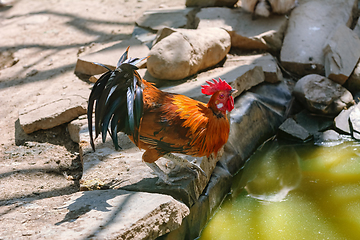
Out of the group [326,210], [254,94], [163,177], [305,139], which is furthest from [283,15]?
[163,177]

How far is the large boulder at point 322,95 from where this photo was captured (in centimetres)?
476

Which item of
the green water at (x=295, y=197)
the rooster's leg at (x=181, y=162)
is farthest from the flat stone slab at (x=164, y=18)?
the rooster's leg at (x=181, y=162)

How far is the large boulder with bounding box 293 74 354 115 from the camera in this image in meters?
4.76

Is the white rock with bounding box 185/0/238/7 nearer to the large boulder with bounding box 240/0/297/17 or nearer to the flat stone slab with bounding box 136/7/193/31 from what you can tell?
the flat stone slab with bounding box 136/7/193/31

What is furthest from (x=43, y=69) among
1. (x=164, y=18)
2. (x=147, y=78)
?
(x=164, y=18)

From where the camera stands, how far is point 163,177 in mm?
2871

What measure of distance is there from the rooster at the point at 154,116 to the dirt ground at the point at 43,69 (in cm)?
103

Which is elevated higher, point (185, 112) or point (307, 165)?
point (185, 112)

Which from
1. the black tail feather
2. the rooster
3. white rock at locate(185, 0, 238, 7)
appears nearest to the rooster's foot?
the rooster

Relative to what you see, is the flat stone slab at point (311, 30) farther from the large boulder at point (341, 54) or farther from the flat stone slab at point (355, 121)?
the flat stone slab at point (355, 121)

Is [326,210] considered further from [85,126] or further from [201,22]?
[201,22]

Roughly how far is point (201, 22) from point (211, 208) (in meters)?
3.83

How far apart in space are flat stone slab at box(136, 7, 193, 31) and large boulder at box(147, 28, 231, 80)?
1.12m

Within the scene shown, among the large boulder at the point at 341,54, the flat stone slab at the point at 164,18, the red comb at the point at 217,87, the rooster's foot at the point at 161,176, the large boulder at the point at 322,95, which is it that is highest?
the red comb at the point at 217,87
